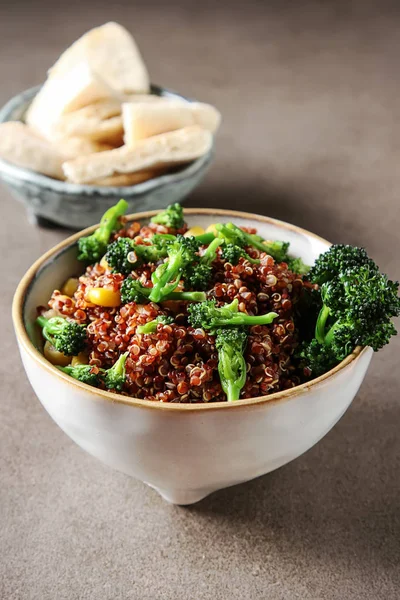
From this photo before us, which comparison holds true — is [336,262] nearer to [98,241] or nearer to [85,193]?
[98,241]

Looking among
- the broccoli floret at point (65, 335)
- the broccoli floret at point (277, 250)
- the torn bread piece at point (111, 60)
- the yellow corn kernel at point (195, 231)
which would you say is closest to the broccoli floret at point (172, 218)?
the yellow corn kernel at point (195, 231)

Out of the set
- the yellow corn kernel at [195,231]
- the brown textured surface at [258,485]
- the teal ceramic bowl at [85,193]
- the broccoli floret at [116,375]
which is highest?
the yellow corn kernel at [195,231]

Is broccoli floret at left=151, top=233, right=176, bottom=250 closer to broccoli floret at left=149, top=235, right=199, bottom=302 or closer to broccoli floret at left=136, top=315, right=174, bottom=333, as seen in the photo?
broccoli floret at left=149, top=235, right=199, bottom=302

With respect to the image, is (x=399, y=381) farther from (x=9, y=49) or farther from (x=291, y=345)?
(x=9, y=49)

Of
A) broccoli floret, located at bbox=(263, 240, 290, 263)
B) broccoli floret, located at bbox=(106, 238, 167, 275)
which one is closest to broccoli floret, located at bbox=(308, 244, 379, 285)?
broccoli floret, located at bbox=(263, 240, 290, 263)

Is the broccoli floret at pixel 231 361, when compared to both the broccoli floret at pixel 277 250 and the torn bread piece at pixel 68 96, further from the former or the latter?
the torn bread piece at pixel 68 96

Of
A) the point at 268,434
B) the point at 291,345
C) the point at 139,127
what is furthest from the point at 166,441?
the point at 139,127
